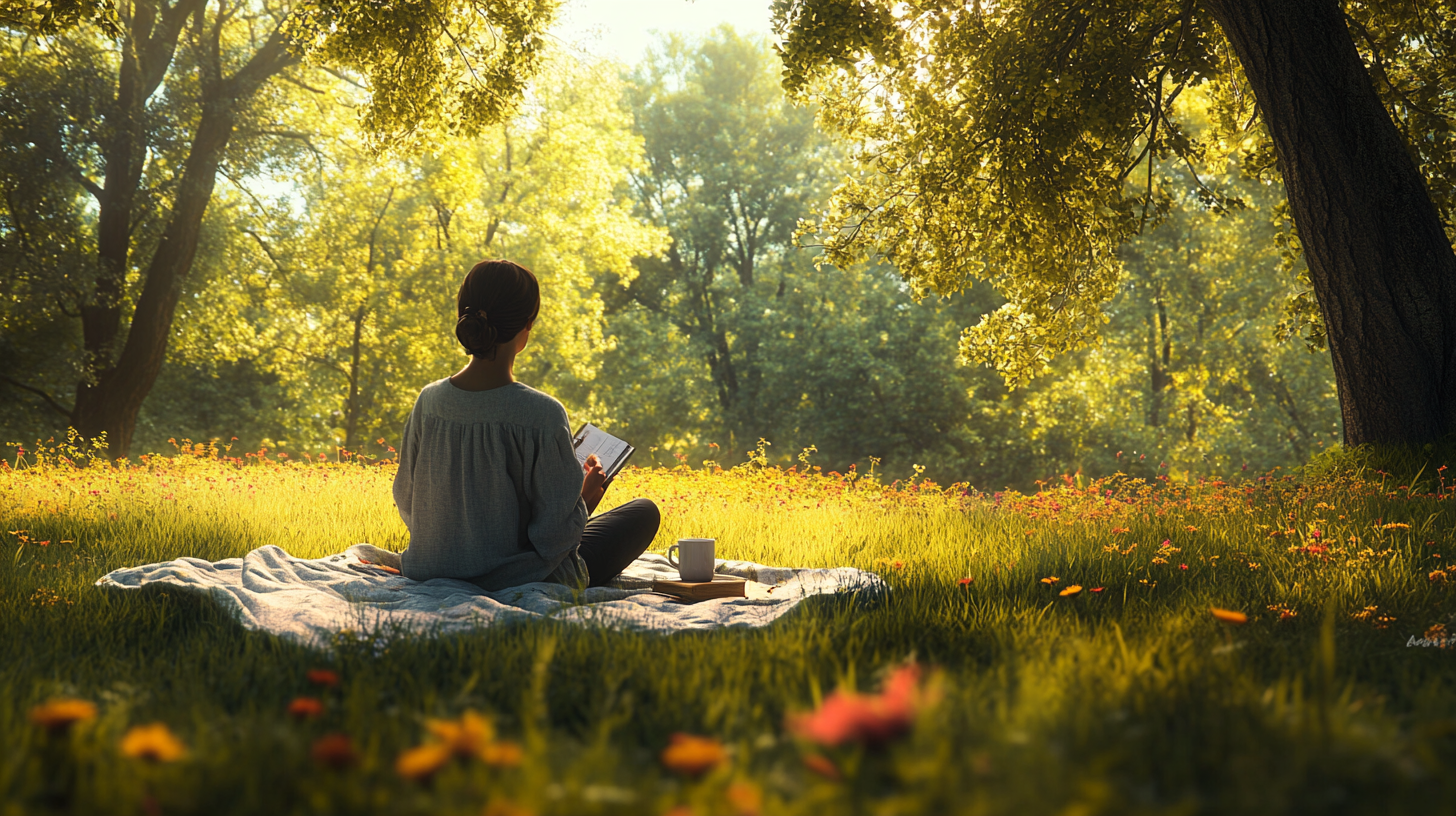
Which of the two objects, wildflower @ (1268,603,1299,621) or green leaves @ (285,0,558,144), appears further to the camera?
green leaves @ (285,0,558,144)

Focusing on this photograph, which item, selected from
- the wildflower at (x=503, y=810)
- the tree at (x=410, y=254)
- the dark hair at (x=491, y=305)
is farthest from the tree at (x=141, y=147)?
the wildflower at (x=503, y=810)

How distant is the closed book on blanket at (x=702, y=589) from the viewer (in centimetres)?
409

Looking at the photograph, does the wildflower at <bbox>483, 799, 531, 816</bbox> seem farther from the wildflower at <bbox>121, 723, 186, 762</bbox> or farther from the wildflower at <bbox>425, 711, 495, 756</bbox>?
the wildflower at <bbox>121, 723, 186, 762</bbox>

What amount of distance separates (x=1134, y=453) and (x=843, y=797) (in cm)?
2467

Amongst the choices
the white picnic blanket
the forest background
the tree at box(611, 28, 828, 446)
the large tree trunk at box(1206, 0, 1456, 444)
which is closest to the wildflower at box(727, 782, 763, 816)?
the white picnic blanket

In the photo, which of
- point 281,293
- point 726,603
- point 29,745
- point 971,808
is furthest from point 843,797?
point 281,293

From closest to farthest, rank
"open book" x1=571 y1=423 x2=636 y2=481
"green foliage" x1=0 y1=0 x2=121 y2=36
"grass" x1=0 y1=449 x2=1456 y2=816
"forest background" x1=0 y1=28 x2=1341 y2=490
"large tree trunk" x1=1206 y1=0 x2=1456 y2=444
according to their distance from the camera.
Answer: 1. "grass" x1=0 y1=449 x2=1456 y2=816
2. "open book" x1=571 y1=423 x2=636 y2=481
3. "large tree trunk" x1=1206 y1=0 x2=1456 y2=444
4. "green foliage" x1=0 y1=0 x2=121 y2=36
5. "forest background" x1=0 y1=28 x2=1341 y2=490

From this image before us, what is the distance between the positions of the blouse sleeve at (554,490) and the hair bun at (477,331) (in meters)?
0.50

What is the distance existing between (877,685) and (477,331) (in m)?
2.47

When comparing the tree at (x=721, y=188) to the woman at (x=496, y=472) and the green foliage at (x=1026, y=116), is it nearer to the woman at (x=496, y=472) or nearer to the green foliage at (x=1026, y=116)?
the green foliage at (x=1026, y=116)

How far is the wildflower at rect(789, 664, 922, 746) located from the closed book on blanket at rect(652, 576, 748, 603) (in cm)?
281

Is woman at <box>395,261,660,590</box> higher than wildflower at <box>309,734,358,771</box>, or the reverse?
woman at <box>395,261,660,590</box>

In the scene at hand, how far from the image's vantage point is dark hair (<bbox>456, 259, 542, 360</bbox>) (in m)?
3.89

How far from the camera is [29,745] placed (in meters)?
1.63
